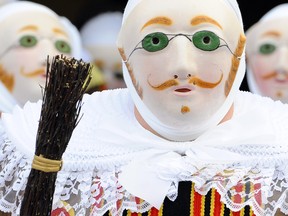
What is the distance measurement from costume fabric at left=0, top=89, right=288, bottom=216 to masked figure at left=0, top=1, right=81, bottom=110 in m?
1.14

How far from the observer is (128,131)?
2.50 meters

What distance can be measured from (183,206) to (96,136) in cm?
34

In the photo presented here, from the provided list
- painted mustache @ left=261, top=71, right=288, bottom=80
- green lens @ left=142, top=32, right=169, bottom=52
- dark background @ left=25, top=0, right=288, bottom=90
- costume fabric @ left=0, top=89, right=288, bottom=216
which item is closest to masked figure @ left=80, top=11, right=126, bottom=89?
dark background @ left=25, top=0, right=288, bottom=90

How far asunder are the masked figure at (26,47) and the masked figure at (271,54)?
2.93 feet

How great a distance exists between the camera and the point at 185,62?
2.39 m

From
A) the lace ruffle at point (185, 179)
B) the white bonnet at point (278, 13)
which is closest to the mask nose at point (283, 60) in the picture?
the white bonnet at point (278, 13)

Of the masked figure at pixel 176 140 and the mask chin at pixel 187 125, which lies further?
the mask chin at pixel 187 125

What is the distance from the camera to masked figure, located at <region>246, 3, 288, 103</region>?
3.91 metres

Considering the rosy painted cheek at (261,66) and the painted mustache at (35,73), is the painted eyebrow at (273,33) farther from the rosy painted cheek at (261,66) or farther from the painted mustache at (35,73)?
the painted mustache at (35,73)

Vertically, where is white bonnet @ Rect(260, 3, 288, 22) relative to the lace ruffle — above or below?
above

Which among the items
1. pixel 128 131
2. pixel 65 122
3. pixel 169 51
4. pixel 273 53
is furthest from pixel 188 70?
pixel 273 53

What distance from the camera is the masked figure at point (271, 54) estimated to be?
391 cm

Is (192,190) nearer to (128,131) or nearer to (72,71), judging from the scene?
(128,131)

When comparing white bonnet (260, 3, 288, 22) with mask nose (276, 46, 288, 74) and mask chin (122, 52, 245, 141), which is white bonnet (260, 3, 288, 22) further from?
mask chin (122, 52, 245, 141)
